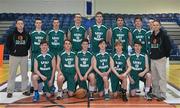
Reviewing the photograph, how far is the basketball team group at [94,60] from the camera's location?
786 cm

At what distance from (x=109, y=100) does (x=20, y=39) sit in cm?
244

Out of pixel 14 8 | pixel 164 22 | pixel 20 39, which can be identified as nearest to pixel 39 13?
pixel 14 8

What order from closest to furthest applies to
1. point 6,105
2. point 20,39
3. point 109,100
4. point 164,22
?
point 6,105 < point 109,100 < point 20,39 < point 164,22

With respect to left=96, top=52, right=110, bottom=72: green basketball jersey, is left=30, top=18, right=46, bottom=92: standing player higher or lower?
higher

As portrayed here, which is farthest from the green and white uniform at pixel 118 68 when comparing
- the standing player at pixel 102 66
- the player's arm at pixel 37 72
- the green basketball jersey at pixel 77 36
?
the player's arm at pixel 37 72

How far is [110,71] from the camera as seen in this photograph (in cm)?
802

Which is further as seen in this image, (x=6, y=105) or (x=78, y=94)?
(x=78, y=94)

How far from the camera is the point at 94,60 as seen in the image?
7.97 m

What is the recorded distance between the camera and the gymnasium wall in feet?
71.8

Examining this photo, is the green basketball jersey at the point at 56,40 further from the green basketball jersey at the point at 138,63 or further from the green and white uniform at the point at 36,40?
the green basketball jersey at the point at 138,63

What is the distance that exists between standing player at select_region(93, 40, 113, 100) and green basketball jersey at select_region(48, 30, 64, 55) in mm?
934

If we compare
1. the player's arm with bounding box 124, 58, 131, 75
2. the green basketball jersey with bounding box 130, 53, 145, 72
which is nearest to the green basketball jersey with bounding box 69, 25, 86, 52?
the player's arm with bounding box 124, 58, 131, 75

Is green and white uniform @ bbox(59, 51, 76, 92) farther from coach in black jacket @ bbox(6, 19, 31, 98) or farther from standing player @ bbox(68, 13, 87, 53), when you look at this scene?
coach in black jacket @ bbox(6, 19, 31, 98)

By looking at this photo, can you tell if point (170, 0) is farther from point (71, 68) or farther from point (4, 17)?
point (71, 68)
